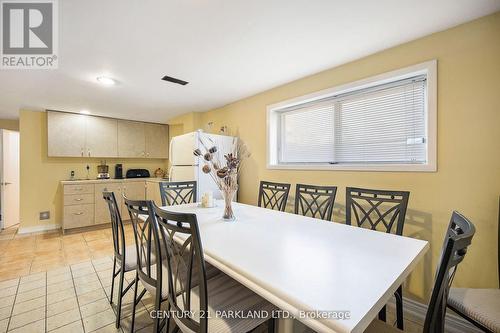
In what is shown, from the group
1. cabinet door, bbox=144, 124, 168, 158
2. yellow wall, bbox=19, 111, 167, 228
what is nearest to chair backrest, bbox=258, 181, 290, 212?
cabinet door, bbox=144, 124, 168, 158

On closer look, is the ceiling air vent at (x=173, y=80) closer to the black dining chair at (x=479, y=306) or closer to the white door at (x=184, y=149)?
the white door at (x=184, y=149)

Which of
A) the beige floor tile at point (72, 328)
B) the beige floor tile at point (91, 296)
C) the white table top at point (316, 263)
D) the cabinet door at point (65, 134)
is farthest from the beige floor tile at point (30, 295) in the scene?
the cabinet door at point (65, 134)

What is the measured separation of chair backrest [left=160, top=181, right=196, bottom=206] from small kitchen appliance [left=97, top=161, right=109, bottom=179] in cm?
280

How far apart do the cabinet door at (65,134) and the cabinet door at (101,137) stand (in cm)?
11

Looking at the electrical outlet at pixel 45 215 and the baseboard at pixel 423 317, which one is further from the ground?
the electrical outlet at pixel 45 215

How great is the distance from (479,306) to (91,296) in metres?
2.90

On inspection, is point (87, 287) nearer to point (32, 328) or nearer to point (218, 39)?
point (32, 328)

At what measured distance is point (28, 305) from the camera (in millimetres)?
1913

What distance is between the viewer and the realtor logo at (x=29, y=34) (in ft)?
4.90

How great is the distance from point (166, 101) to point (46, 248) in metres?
2.83

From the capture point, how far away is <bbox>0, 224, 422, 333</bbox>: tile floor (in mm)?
1688

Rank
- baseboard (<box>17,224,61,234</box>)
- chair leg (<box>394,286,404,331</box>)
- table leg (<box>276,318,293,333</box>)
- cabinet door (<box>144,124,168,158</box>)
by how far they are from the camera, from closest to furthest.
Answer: table leg (<box>276,318,293,333</box>) → chair leg (<box>394,286,404,331</box>) → baseboard (<box>17,224,61,234</box>) → cabinet door (<box>144,124,168,158</box>)

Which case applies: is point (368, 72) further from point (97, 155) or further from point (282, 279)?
point (97, 155)

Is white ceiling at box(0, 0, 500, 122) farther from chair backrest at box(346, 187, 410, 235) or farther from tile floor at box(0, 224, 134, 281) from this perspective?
tile floor at box(0, 224, 134, 281)
